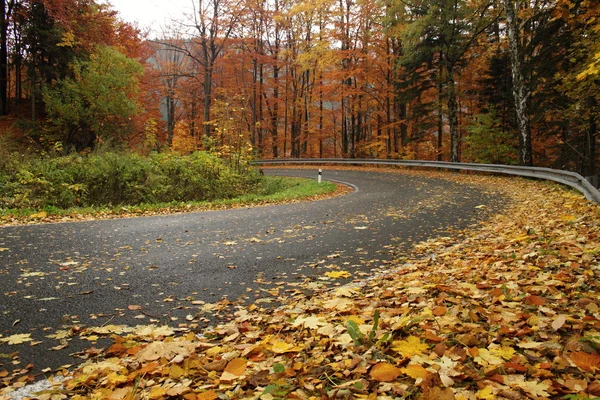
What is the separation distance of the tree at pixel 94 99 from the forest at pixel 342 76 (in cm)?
8

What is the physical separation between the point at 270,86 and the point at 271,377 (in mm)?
34317

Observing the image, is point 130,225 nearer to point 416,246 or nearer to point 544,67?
point 416,246

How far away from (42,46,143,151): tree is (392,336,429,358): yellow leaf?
23.5m

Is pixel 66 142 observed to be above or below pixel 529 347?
above

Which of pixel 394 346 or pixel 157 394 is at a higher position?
pixel 394 346

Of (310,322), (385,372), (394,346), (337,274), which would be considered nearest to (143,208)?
(337,274)

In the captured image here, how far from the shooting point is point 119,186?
1340 centimetres

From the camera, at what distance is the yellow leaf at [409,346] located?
2.53 meters

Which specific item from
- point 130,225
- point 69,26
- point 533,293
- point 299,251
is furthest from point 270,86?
point 533,293

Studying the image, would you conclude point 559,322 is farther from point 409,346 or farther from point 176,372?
point 176,372

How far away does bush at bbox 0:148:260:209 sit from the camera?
11.9m

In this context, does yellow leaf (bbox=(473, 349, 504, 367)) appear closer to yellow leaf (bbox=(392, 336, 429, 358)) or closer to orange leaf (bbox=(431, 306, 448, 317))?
yellow leaf (bbox=(392, 336, 429, 358))

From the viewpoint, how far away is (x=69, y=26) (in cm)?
2286

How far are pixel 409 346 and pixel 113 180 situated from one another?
13.0 meters
